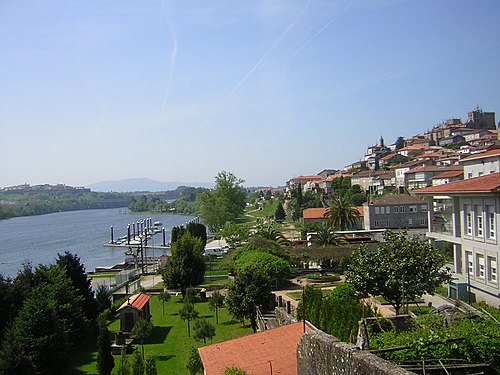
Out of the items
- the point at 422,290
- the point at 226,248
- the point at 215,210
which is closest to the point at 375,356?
the point at 422,290

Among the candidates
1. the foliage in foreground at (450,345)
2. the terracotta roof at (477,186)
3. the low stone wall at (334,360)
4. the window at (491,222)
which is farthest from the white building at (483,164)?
the low stone wall at (334,360)

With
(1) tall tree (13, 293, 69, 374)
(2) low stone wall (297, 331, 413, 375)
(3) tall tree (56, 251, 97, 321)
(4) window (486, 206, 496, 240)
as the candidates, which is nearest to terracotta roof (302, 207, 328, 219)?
(3) tall tree (56, 251, 97, 321)

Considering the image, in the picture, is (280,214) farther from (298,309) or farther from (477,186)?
(298,309)

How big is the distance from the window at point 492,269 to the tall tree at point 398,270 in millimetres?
2726

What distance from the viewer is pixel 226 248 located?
67750 mm

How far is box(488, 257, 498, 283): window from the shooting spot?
73.1 ft

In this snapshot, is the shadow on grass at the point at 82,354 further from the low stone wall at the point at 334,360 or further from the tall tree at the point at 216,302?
the low stone wall at the point at 334,360

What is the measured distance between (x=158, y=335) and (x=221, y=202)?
5766cm

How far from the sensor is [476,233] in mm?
23953

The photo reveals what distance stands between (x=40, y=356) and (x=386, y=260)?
14066mm

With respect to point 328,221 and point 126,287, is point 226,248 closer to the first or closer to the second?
point 328,221

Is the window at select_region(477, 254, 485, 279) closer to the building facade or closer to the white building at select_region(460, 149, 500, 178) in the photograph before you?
the white building at select_region(460, 149, 500, 178)

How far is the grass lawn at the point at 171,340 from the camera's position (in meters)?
19.8

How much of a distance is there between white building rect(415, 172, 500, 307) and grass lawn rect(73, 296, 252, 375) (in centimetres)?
1128
